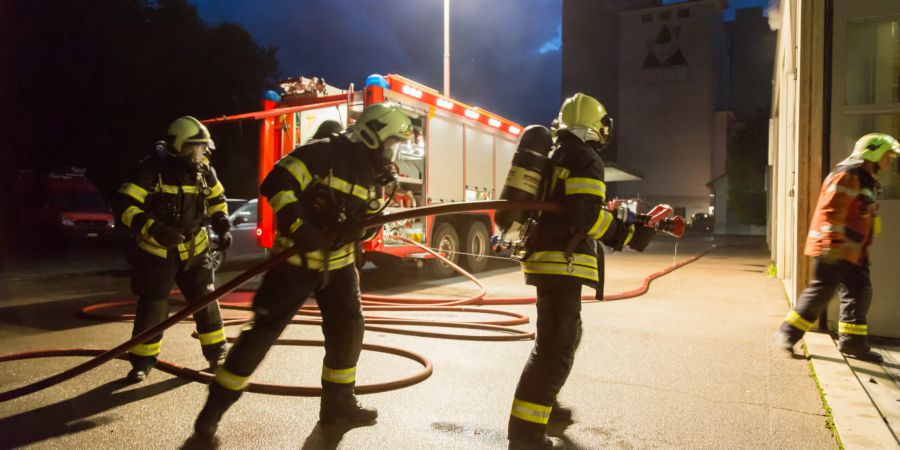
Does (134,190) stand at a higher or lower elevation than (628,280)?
higher

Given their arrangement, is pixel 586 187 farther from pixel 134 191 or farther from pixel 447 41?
pixel 447 41

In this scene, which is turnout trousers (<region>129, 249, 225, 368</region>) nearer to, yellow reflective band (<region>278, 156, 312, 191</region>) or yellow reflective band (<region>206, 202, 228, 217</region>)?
yellow reflective band (<region>206, 202, 228, 217</region>)

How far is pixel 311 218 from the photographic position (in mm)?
3176

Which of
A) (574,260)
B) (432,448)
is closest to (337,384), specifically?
(432,448)

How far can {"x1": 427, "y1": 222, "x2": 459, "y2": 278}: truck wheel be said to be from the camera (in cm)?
995

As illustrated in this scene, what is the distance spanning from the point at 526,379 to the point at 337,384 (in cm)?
107

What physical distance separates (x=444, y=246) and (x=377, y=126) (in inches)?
283

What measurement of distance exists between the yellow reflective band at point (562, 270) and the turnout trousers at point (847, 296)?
8.88ft

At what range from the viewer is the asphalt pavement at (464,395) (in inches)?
123

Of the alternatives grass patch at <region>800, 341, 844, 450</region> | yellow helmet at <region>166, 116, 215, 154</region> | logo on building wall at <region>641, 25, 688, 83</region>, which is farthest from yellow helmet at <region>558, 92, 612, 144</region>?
logo on building wall at <region>641, 25, 688, 83</region>

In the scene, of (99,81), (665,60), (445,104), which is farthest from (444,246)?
(665,60)

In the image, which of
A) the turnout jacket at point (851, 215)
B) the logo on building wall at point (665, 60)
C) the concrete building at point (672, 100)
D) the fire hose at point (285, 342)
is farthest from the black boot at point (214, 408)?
the logo on building wall at point (665, 60)

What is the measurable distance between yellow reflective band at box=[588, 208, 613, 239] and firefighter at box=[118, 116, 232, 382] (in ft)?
8.77

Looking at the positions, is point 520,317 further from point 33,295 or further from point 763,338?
point 33,295
